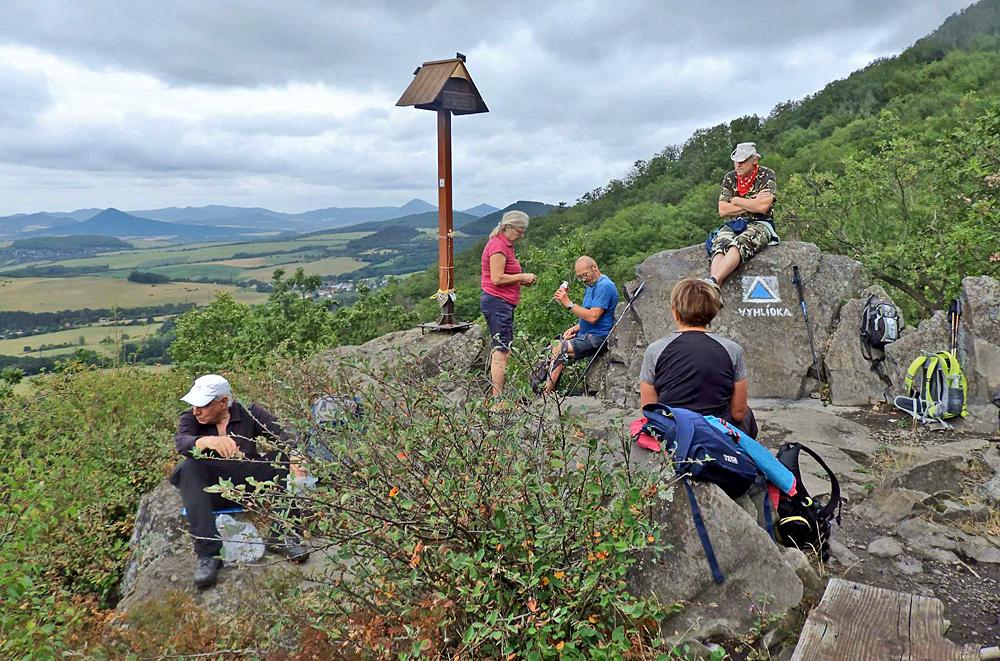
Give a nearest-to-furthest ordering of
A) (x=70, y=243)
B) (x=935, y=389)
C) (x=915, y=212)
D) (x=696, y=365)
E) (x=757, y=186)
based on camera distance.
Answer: (x=696, y=365), (x=935, y=389), (x=757, y=186), (x=915, y=212), (x=70, y=243)

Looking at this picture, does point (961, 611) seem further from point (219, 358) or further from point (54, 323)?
point (54, 323)

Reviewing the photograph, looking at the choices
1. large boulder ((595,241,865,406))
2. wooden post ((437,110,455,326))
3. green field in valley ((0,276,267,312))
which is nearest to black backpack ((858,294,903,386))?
large boulder ((595,241,865,406))

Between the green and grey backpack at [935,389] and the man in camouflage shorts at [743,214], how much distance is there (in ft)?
6.88

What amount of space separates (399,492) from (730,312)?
19.7ft

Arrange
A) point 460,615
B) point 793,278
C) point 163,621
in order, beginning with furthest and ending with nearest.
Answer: point 793,278
point 163,621
point 460,615

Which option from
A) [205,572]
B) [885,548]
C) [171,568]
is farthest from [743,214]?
[171,568]

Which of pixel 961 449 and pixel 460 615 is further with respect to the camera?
pixel 961 449

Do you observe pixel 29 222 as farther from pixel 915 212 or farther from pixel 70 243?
pixel 915 212

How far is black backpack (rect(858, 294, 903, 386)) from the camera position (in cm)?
700

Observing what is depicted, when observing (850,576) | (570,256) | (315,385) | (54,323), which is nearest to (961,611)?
Result: (850,576)

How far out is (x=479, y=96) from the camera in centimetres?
771

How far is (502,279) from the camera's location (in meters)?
6.72

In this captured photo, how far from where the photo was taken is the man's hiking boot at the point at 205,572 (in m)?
3.76

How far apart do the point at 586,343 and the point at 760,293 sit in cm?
213
